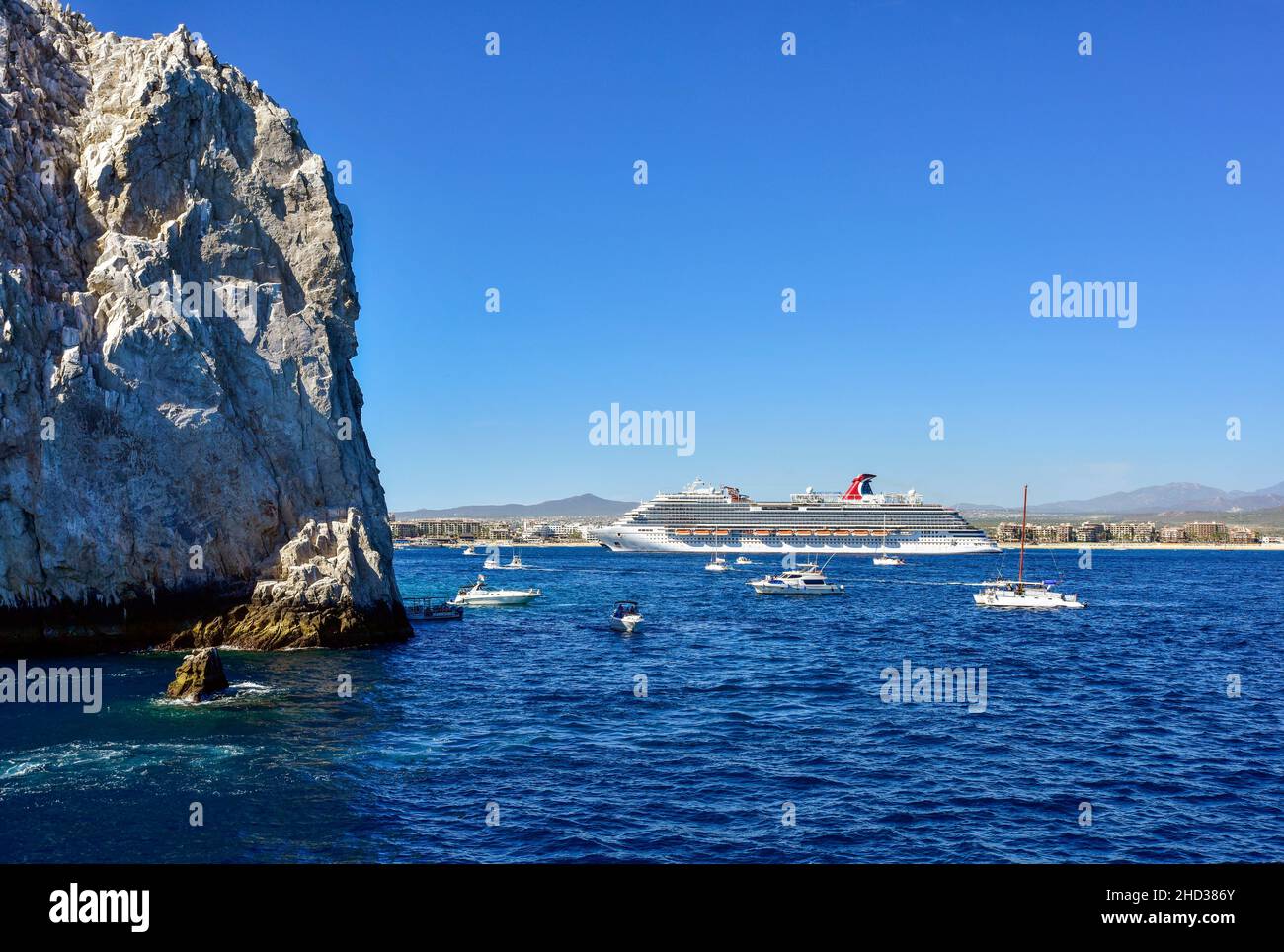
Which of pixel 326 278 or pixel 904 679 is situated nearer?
pixel 904 679

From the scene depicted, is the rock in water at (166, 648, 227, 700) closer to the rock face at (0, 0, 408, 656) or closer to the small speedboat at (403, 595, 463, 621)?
the rock face at (0, 0, 408, 656)

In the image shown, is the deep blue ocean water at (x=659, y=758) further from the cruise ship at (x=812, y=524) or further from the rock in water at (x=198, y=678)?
the cruise ship at (x=812, y=524)

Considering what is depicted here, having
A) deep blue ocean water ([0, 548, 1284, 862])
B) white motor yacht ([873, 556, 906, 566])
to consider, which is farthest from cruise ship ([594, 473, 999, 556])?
deep blue ocean water ([0, 548, 1284, 862])
